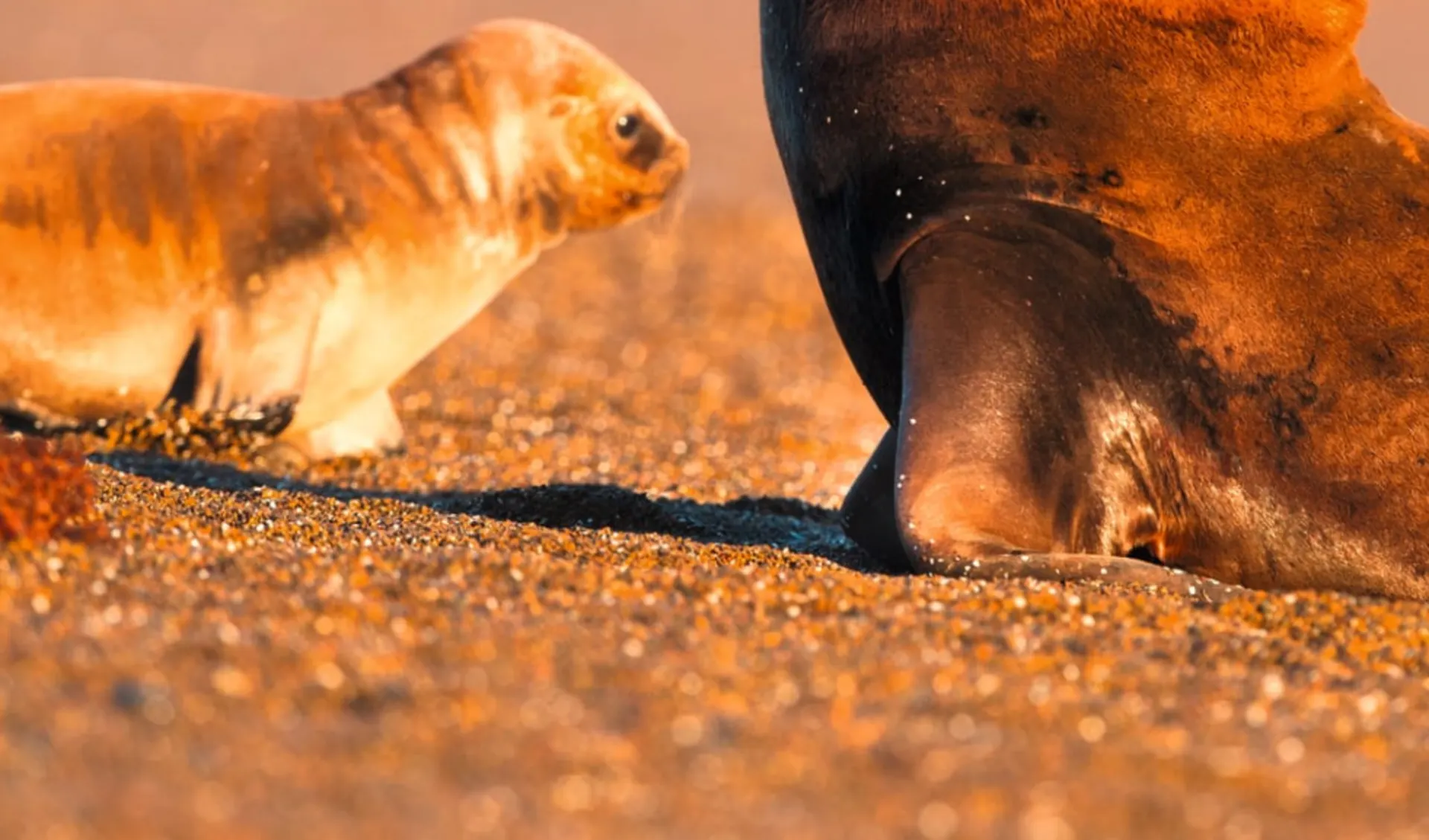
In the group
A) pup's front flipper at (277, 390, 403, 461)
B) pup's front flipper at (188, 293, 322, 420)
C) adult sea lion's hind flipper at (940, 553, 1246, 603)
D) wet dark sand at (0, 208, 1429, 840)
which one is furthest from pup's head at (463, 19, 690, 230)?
adult sea lion's hind flipper at (940, 553, 1246, 603)

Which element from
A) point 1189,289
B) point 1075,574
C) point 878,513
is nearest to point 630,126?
point 878,513

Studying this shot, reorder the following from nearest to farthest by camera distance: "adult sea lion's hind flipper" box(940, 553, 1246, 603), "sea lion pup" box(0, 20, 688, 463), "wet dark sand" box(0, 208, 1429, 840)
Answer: "wet dark sand" box(0, 208, 1429, 840), "adult sea lion's hind flipper" box(940, 553, 1246, 603), "sea lion pup" box(0, 20, 688, 463)

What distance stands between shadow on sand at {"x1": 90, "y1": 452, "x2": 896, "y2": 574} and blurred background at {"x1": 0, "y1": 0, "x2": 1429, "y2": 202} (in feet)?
36.6

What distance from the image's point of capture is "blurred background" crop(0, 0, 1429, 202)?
68.6ft

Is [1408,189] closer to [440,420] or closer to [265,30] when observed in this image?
[440,420]

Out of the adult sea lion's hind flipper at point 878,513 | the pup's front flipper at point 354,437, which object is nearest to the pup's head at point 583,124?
the pup's front flipper at point 354,437

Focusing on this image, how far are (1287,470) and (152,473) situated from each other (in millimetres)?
3079

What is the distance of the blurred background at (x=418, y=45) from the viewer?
824 inches

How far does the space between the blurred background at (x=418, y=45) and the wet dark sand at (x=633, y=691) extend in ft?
43.5

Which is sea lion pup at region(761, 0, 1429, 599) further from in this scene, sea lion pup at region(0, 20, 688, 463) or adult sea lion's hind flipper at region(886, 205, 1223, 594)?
sea lion pup at region(0, 20, 688, 463)

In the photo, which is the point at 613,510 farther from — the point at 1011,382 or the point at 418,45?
the point at 418,45

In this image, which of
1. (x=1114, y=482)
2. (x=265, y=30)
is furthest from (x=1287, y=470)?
(x=265, y=30)

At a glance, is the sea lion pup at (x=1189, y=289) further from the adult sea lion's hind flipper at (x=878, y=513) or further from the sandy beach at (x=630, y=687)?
the sandy beach at (x=630, y=687)

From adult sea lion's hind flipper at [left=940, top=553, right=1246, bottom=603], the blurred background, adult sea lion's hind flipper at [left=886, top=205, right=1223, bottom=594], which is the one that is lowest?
the blurred background
